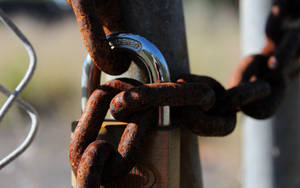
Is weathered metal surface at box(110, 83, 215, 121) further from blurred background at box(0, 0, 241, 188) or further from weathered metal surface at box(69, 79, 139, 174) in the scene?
blurred background at box(0, 0, 241, 188)

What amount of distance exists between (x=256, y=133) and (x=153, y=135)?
30.6 inches

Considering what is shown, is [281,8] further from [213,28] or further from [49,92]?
[213,28]

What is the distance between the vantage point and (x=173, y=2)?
0.65 metres

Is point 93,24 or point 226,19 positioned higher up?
point 93,24

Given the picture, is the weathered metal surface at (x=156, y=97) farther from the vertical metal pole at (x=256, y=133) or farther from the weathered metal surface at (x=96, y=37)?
the vertical metal pole at (x=256, y=133)

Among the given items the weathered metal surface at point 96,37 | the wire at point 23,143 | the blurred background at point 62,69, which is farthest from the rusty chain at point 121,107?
the blurred background at point 62,69

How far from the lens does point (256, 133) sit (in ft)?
4.22

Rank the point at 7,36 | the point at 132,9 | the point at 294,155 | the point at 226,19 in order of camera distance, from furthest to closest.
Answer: the point at 226,19 < the point at 7,36 < the point at 294,155 < the point at 132,9

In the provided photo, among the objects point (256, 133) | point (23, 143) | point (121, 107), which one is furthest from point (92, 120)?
point (256, 133)

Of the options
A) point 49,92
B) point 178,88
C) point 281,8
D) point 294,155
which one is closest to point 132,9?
point 178,88

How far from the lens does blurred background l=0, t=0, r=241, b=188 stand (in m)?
4.72

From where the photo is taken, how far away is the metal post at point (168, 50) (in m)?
0.58

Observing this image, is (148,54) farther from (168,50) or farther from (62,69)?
(62,69)

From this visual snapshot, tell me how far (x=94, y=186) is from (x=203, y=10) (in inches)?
379
